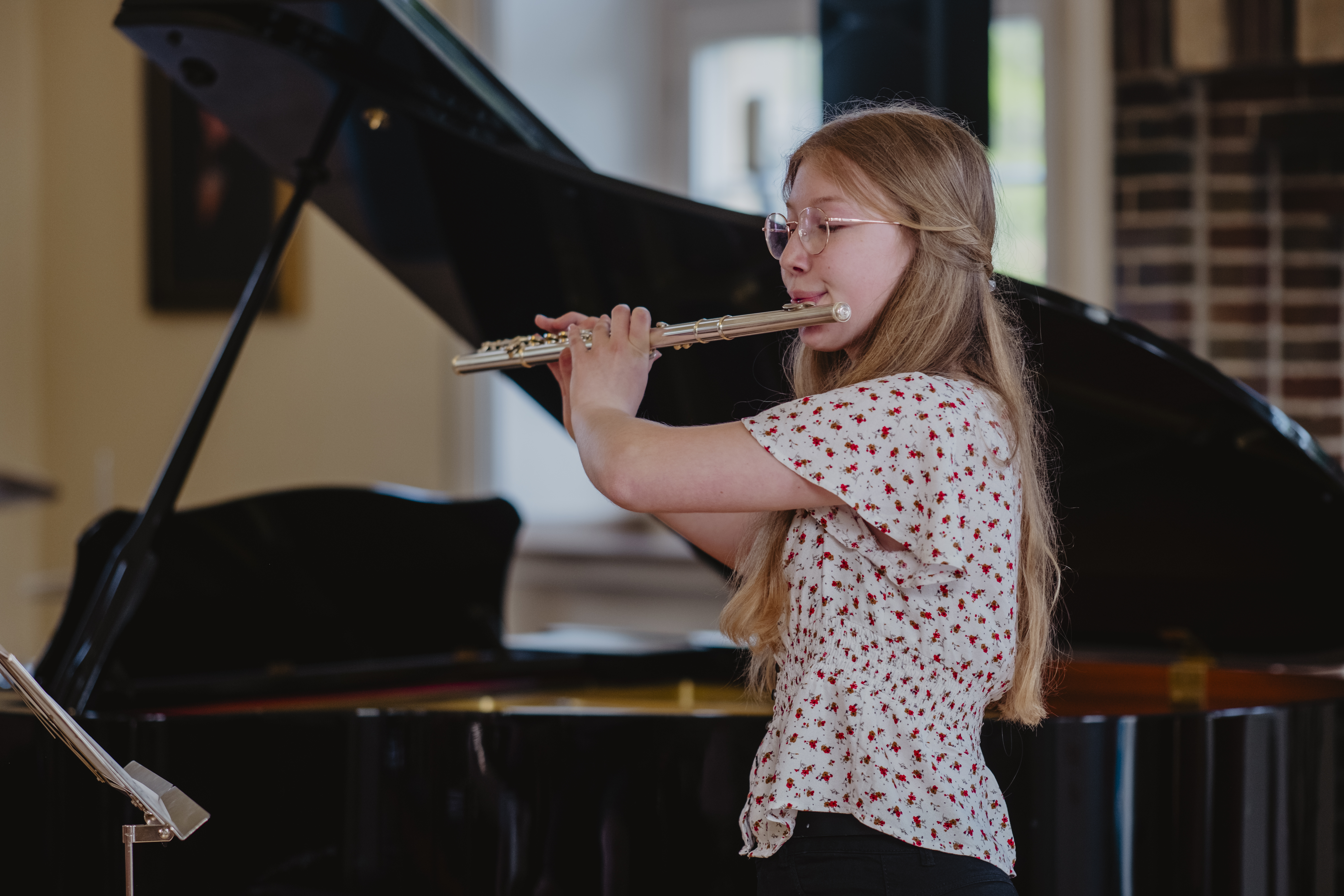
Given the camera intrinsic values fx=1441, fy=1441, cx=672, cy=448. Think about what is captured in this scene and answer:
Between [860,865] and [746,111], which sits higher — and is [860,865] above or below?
below

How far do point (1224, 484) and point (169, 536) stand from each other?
1.54 meters

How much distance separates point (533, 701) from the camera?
7.93 ft

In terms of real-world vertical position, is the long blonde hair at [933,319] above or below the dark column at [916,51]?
below

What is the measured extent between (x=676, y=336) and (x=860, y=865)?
19.4 inches

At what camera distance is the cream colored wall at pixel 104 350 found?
4273 mm

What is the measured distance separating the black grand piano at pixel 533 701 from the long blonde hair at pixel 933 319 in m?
0.30

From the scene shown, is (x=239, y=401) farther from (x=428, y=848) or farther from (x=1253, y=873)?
(x=1253, y=873)

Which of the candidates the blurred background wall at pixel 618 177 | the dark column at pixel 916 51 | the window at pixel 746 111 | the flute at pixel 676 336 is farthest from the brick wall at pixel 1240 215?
the flute at pixel 676 336

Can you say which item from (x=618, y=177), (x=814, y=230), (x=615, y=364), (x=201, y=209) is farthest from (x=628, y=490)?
(x=201, y=209)

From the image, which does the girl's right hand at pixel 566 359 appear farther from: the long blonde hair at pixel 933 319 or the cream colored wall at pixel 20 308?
the cream colored wall at pixel 20 308

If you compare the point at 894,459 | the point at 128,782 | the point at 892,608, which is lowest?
the point at 128,782

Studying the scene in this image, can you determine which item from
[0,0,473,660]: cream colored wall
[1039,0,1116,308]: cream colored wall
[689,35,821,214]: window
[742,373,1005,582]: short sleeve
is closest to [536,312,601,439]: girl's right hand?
[742,373,1005,582]: short sleeve

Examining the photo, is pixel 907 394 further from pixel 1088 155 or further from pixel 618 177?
pixel 1088 155

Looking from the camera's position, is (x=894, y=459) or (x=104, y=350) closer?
(x=894, y=459)
